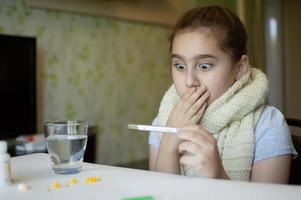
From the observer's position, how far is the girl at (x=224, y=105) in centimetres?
80

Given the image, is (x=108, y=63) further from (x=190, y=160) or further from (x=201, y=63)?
(x=190, y=160)

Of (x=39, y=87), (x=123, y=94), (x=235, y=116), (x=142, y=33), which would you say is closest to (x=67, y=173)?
(x=235, y=116)

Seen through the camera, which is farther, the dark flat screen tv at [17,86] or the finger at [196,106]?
the dark flat screen tv at [17,86]

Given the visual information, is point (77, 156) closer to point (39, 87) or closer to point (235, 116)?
point (235, 116)

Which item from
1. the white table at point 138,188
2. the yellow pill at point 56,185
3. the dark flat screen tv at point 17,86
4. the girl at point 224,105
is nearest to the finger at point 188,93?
the girl at point 224,105

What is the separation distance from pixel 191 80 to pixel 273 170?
→ 26 centimetres

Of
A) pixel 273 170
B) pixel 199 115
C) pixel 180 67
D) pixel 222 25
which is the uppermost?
pixel 222 25

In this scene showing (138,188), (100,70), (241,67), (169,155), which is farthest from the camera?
(100,70)

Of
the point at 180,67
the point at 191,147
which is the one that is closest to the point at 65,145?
the point at 191,147

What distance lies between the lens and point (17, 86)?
92.7 inches

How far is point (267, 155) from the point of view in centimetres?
81

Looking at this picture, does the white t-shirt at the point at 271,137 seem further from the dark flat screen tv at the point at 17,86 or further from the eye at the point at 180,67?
the dark flat screen tv at the point at 17,86

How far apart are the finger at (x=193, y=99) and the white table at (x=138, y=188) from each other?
224 millimetres

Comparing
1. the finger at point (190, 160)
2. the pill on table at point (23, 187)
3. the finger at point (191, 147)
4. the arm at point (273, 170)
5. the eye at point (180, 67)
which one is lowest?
the arm at point (273, 170)
